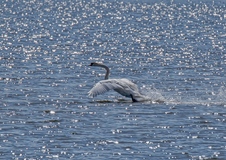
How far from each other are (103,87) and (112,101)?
174 cm

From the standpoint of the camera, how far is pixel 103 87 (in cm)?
2825

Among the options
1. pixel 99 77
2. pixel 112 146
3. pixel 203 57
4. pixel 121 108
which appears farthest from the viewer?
pixel 203 57

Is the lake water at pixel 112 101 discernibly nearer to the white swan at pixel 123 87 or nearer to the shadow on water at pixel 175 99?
the shadow on water at pixel 175 99

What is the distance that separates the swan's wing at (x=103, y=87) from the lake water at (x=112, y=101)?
51cm

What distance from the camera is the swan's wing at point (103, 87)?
2780 cm

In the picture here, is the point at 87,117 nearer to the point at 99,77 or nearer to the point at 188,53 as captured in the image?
the point at 99,77

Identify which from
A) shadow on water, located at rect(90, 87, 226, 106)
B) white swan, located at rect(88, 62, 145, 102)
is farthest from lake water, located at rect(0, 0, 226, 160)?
white swan, located at rect(88, 62, 145, 102)

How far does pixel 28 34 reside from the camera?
65.5 meters

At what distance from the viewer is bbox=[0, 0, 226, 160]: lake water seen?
21578 mm

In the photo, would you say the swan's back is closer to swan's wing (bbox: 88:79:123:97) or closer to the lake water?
swan's wing (bbox: 88:79:123:97)

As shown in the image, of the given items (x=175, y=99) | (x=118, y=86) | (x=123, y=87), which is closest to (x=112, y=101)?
(x=123, y=87)

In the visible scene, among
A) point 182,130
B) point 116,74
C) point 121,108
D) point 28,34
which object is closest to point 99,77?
point 116,74

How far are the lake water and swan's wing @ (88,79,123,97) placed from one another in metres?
0.51

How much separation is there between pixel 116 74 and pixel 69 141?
1629 cm
